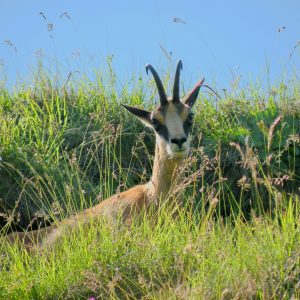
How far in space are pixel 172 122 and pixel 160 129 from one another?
21 centimetres

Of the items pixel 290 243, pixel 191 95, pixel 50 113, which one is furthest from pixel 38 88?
pixel 290 243

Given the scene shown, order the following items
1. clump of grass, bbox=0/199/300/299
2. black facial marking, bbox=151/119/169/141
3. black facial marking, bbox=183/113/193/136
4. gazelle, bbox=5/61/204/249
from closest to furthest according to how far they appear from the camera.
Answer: clump of grass, bbox=0/199/300/299
gazelle, bbox=5/61/204/249
black facial marking, bbox=151/119/169/141
black facial marking, bbox=183/113/193/136

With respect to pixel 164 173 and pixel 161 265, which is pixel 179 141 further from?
pixel 161 265

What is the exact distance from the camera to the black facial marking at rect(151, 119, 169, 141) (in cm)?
985

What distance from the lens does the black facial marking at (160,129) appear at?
9.85 m

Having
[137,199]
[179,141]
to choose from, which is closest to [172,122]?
[179,141]

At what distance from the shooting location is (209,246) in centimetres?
743

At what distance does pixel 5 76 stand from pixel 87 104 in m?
1.96

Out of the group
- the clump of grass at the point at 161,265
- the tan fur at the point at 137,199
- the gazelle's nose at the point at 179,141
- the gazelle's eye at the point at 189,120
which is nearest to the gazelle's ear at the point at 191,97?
the gazelle's eye at the point at 189,120

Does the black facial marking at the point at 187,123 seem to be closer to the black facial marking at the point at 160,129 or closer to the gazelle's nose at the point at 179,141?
the black facial marking at the point at 160,129

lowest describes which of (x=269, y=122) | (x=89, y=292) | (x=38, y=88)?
(x=89, y=292)

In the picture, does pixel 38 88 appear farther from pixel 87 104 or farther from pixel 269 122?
pixel 269 122

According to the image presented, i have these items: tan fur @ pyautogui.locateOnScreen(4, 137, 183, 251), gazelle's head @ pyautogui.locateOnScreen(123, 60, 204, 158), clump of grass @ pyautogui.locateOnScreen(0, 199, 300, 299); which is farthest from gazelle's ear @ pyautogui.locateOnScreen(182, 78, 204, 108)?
clump of grass @ pyautogui.locateOnScreen(0, 199, 300, 299)

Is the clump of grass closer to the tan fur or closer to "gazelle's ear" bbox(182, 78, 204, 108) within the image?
the tan fur
